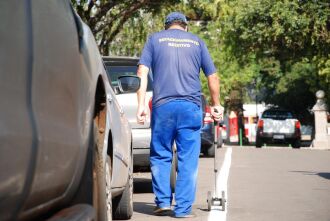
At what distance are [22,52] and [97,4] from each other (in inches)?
822

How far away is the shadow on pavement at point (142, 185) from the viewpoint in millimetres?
11947

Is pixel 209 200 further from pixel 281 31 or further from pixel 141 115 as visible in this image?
pixel 281 31

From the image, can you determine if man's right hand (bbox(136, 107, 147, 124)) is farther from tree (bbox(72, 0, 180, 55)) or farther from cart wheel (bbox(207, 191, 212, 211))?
tree (bbox(72, 0, 180, 55))

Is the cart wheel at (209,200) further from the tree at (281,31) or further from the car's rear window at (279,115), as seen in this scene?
the car's rear window at (279,115)

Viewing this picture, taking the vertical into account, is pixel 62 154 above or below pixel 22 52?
below

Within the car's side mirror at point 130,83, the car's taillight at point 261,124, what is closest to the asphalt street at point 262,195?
the car's side mirror at point 130,83

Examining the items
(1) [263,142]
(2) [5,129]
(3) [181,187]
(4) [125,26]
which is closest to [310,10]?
(1) [263,142]

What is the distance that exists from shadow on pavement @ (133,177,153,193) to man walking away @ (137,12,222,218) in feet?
11.1

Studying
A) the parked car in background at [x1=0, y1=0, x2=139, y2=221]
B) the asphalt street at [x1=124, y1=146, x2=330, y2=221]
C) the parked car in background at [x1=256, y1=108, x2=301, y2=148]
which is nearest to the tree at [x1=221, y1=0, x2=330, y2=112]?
the parked car in background at [x1=256, y1=108, x2=301, y2=148]

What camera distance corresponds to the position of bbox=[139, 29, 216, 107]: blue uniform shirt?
8484 mm

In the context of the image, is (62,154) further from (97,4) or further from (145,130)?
(97,4)

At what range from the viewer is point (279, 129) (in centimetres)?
4116

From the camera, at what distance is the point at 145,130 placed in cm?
1079

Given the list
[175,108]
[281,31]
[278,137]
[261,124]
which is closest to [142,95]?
[175,108]
